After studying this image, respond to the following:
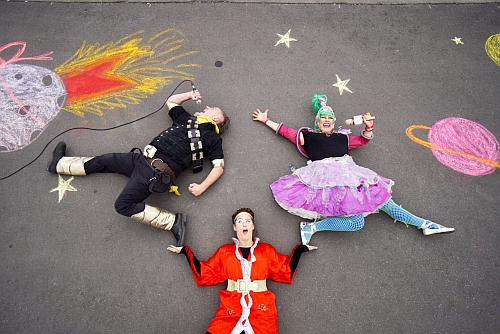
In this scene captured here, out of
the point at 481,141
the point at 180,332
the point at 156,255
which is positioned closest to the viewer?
the point at 180,332

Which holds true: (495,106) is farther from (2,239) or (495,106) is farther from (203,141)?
(2,239)

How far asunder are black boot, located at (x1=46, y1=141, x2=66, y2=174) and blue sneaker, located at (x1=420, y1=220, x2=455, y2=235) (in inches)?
150

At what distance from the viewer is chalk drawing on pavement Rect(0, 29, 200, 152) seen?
3.66 meters

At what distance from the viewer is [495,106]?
3902mm

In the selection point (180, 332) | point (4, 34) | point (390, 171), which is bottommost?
point (180, 332)

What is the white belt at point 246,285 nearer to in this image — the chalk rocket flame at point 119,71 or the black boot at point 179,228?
the black boot at point 179,228

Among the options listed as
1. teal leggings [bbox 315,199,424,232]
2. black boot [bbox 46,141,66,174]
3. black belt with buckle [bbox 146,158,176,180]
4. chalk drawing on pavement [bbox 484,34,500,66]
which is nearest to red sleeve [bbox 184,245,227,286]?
black belt with buckle [bbox 146,158,176,180]

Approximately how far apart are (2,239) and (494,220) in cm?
498

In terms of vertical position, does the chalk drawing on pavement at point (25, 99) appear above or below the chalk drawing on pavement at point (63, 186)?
above

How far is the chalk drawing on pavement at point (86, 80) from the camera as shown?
144 inches

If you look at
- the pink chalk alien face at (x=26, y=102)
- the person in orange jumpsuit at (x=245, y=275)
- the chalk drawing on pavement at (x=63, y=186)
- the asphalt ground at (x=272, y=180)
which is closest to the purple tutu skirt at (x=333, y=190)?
the asphalt ground at (x=272, y=180)

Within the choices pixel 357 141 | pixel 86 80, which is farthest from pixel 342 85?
pixel 86 80

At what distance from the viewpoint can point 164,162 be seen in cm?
320

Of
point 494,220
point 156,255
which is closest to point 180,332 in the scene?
point 156,255
